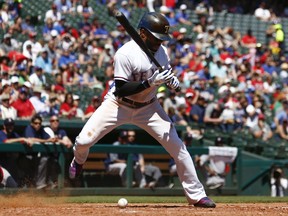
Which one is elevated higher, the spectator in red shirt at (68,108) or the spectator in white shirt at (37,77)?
the spectator in white shirt at (37,77)

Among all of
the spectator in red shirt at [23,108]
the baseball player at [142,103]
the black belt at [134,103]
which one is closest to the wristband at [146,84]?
the baseball player at [142,103]

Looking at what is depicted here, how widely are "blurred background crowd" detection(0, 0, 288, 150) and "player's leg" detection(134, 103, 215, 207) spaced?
6.17 m

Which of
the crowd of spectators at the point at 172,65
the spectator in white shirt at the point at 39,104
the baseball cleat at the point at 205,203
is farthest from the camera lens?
the crowd of spectators at the point at 172,65

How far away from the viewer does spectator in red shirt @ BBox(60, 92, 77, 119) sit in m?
16.2

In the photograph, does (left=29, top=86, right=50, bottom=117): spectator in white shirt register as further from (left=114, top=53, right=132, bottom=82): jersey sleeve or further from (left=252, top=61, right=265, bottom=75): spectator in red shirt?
(left=252, top=61, right=265, bottom=75): spectator in red shirt

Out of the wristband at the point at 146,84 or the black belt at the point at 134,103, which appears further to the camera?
the black belt at the point at 134,103

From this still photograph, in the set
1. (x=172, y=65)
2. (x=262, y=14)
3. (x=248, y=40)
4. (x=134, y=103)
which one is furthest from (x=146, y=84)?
(x=262, y=14)

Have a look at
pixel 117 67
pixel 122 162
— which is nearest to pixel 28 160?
pixel 122 162

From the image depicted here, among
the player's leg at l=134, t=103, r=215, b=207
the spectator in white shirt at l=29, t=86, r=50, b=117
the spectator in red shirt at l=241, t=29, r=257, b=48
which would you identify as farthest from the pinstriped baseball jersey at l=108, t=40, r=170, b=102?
the spectator in red shirt at l=241, t=29, r=257, b=48

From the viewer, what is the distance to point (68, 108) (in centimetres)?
1645

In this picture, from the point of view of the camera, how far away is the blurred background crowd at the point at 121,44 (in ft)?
55.0

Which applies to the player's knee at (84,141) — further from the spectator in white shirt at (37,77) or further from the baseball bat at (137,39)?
the spectator in white shirt at (37,77)

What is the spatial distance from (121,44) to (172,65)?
4.74ft

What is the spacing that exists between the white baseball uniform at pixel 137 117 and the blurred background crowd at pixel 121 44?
20.0 feet
